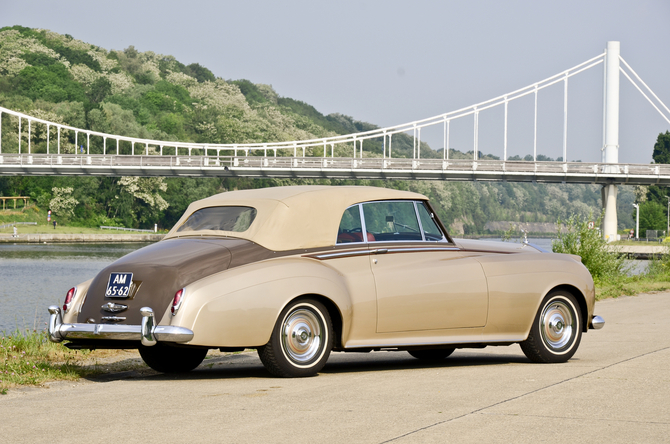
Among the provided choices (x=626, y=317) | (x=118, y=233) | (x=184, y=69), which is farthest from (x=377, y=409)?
(x=184, y=69)

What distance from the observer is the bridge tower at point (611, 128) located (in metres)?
67.6

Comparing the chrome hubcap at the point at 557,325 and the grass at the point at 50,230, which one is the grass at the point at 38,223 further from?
the chrome hubcap at the point at 557,325

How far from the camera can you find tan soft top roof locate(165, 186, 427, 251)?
6805 mm

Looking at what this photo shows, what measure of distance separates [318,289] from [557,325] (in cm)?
241

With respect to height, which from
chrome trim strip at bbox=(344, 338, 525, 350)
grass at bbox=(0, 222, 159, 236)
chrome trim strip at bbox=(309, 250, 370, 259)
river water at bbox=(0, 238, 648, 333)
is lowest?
river water at bbox=(0, 238, 648, 333)

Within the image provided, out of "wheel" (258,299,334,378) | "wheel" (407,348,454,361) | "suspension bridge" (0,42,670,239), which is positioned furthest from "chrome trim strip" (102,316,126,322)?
"suspension bridge" (0,42,670,239)

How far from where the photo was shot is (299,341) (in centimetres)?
652

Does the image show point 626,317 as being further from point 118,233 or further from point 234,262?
point 118,233

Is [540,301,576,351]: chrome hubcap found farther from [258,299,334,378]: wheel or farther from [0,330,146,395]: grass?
[0,330,146,395]: grass

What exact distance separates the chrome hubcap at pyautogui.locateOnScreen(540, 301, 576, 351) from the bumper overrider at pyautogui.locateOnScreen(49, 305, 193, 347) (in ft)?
10.5

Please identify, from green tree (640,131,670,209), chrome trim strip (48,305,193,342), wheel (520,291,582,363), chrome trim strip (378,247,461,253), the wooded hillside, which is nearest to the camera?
chrome trim strip (48,305,193,342)

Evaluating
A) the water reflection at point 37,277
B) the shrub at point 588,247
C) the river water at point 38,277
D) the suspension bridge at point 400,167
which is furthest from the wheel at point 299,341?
the suspension bridge at point 400,167

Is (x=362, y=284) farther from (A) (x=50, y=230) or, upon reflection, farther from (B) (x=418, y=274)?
(A) (x=50, y=230)

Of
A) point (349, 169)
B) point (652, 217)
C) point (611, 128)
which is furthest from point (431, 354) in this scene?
point (652, 217)
